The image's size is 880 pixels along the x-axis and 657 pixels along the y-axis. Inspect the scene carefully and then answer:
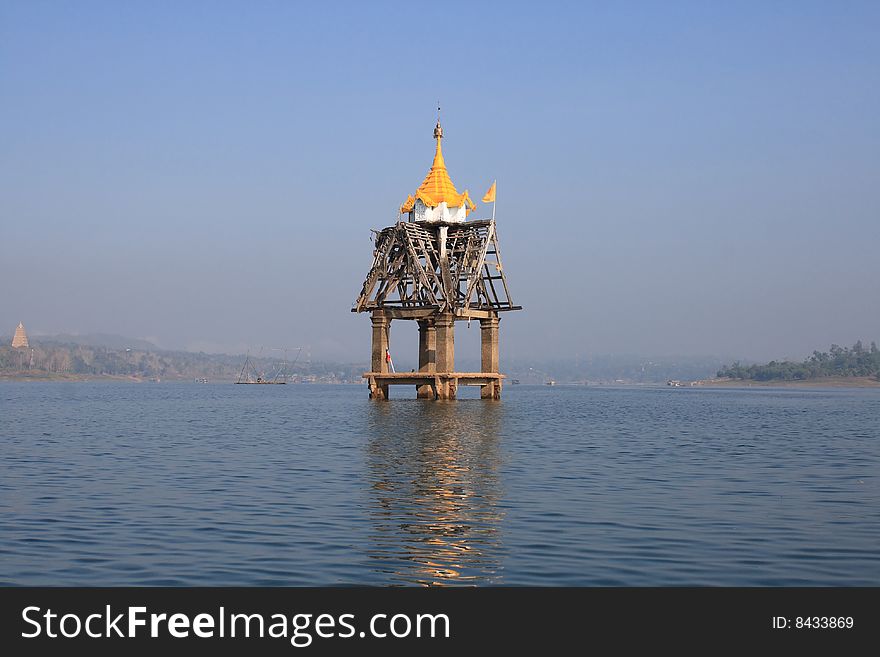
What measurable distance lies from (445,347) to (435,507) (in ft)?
217

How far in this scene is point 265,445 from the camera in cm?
4781

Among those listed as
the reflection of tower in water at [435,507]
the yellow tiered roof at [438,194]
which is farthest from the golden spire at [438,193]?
the reflection of tower in water at [435,507]

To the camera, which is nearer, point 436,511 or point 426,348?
point 436,511

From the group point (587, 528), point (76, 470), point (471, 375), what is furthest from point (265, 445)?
point (471, 375)

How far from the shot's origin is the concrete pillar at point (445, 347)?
3632 inches

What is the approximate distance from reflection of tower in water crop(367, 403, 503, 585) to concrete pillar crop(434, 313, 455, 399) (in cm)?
3869

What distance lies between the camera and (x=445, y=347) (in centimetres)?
9231

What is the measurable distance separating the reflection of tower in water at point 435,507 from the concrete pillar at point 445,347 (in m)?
38.7

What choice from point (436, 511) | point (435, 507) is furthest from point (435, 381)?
point (436, 511)

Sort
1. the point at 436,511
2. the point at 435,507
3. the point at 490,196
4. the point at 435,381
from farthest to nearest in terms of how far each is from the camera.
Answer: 1. the point at 490,196
2. the point at 435,381
3. the point at 435,507
4. the point at 436,511

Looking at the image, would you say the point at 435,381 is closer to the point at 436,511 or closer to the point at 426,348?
the point at 426,348

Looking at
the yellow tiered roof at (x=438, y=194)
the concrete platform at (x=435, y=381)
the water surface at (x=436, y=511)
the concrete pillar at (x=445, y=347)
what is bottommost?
the water surface at (x=436, y=511)

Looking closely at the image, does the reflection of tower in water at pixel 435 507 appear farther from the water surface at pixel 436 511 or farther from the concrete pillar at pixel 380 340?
the concrete pillar at pixel 380 340
